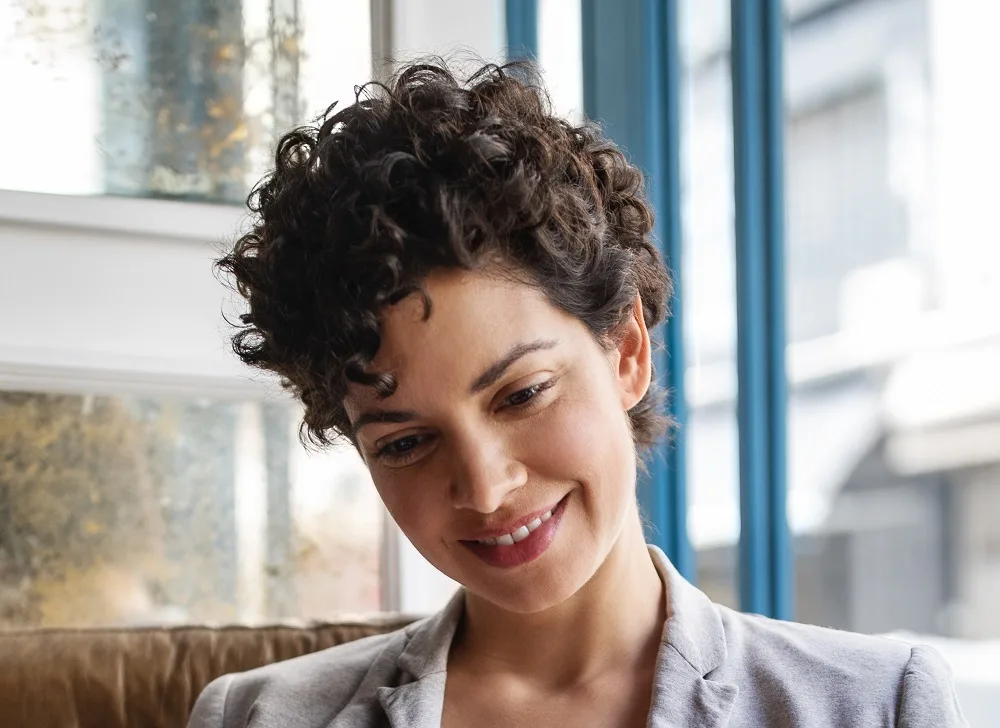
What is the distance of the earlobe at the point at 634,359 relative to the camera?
1.41 m

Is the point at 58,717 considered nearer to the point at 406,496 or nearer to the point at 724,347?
the point at 406,496

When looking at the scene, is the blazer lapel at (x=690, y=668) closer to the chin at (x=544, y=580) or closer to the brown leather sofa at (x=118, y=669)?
the chin at (x=544, y=580)

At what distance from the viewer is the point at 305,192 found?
4.42ft

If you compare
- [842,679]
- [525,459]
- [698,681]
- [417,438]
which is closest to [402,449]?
[417,438]

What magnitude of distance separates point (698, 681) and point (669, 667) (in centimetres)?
3

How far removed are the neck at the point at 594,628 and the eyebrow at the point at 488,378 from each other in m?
0.29

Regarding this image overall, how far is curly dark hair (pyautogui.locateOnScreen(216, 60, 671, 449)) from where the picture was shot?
1242 mm

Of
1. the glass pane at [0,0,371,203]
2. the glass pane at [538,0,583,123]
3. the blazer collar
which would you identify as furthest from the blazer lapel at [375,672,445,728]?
the glass pane at [538,0,583,123]

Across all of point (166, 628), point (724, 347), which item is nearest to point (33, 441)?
point (166, 628)

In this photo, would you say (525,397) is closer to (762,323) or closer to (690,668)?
(690,668)

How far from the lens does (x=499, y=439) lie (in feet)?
4.09

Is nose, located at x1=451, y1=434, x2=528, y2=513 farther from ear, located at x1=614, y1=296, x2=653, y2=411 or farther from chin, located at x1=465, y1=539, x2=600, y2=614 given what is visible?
ear, located at x1=614, y1=296, x2=653, y2=411

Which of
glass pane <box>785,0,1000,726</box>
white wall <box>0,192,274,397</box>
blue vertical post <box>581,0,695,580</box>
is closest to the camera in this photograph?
glass pane <box>785,0,1000,726</box>

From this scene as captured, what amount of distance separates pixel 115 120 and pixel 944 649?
146 cm
